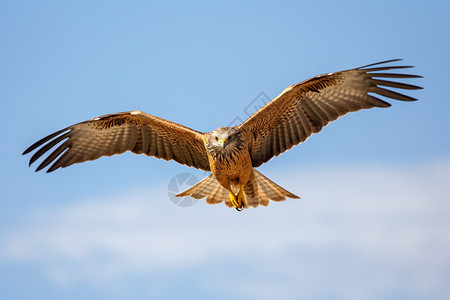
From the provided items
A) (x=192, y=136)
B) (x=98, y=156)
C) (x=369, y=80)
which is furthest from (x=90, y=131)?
(x=369, y=80)

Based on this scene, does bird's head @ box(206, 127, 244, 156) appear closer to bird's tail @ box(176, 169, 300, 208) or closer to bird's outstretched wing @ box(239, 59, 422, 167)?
bird's outstretched wing @ box(239, 59, 422, 167)

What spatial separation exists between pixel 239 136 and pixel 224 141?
1.11 ft

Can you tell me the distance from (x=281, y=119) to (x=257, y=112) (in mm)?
735

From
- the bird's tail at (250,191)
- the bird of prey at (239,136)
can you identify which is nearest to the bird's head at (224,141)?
the bird of prey at (239,136)

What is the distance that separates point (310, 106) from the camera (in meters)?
13.3

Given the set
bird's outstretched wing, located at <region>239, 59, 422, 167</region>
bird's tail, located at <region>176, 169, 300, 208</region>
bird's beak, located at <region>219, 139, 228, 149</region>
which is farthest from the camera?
bird's tail, located at <region>176, 169, 300, 208</region>

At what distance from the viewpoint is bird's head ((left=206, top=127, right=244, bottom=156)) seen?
40.4ft

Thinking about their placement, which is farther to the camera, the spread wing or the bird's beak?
the spread wing

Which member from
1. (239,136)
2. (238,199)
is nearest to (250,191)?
(238,199)

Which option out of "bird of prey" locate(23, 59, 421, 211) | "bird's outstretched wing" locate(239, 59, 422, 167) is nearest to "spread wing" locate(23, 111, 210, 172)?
"bird of prey" locate(23, 59, 421, 211)

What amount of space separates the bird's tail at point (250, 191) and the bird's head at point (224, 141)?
1389 millimetres

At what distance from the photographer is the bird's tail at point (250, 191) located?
1370cm

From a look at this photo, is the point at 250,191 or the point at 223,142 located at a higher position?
the point at 223,142

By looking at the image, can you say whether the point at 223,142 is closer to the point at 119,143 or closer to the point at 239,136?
the point at 239,136
